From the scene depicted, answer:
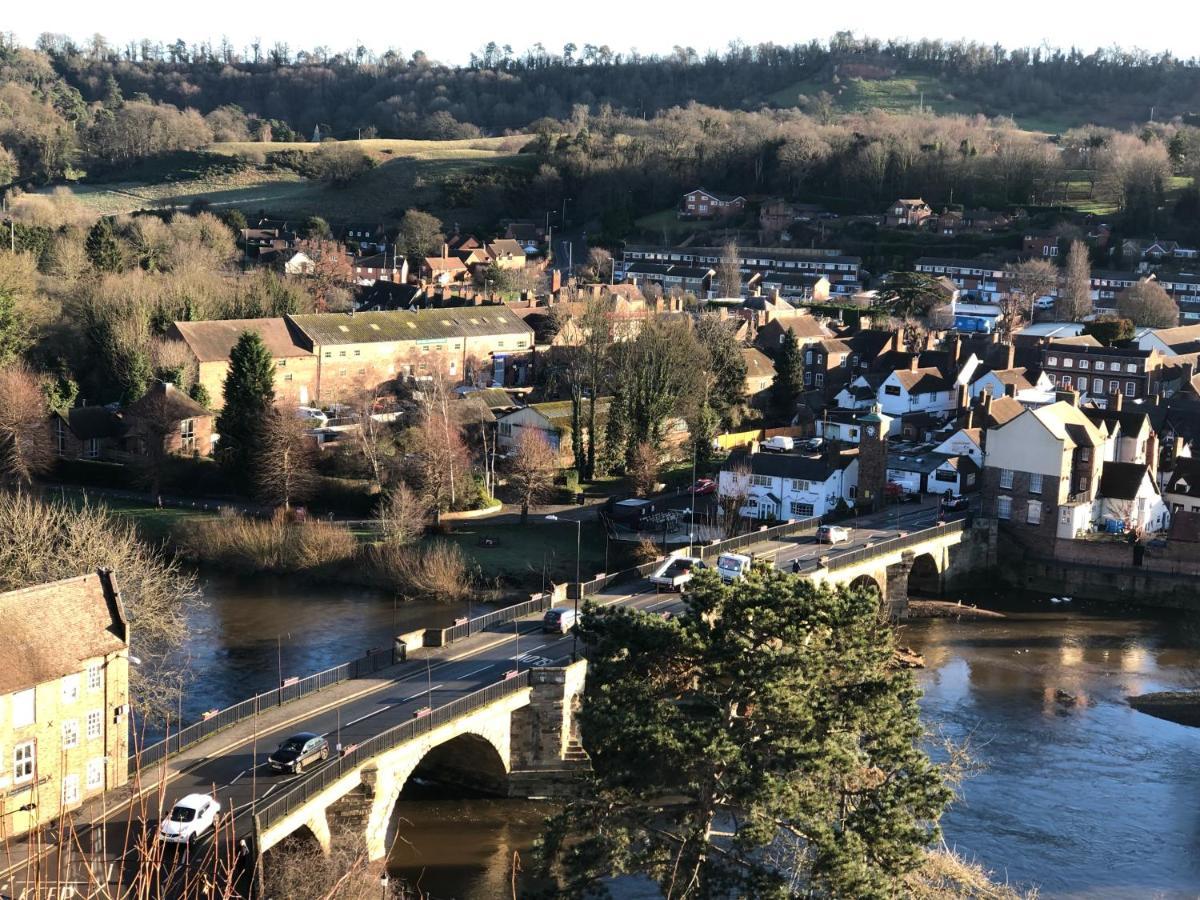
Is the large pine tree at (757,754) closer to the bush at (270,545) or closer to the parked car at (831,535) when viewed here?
the parked car at (831,535)

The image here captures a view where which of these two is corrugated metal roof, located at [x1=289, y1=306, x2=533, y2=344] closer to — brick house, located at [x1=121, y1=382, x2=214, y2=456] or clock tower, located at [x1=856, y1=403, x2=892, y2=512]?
brick house, located at [x1=121, y1=382, x2=214, y2=456]

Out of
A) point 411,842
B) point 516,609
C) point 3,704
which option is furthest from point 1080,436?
point 3,704

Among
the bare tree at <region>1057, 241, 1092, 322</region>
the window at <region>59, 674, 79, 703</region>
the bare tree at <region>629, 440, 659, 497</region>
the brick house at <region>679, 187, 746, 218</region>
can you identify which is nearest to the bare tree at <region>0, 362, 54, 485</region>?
the bare tree at <region>629, 440, 659, 497</region>

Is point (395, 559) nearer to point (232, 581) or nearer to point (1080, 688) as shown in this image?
point (232, 581)

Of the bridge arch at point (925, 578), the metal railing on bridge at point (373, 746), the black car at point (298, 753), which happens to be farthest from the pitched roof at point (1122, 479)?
the black car at point (298, 753)

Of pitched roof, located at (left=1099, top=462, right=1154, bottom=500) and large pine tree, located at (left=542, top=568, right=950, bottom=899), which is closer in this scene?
large pine tree, located at (left=542, top=568, right=950, bottom=899)
